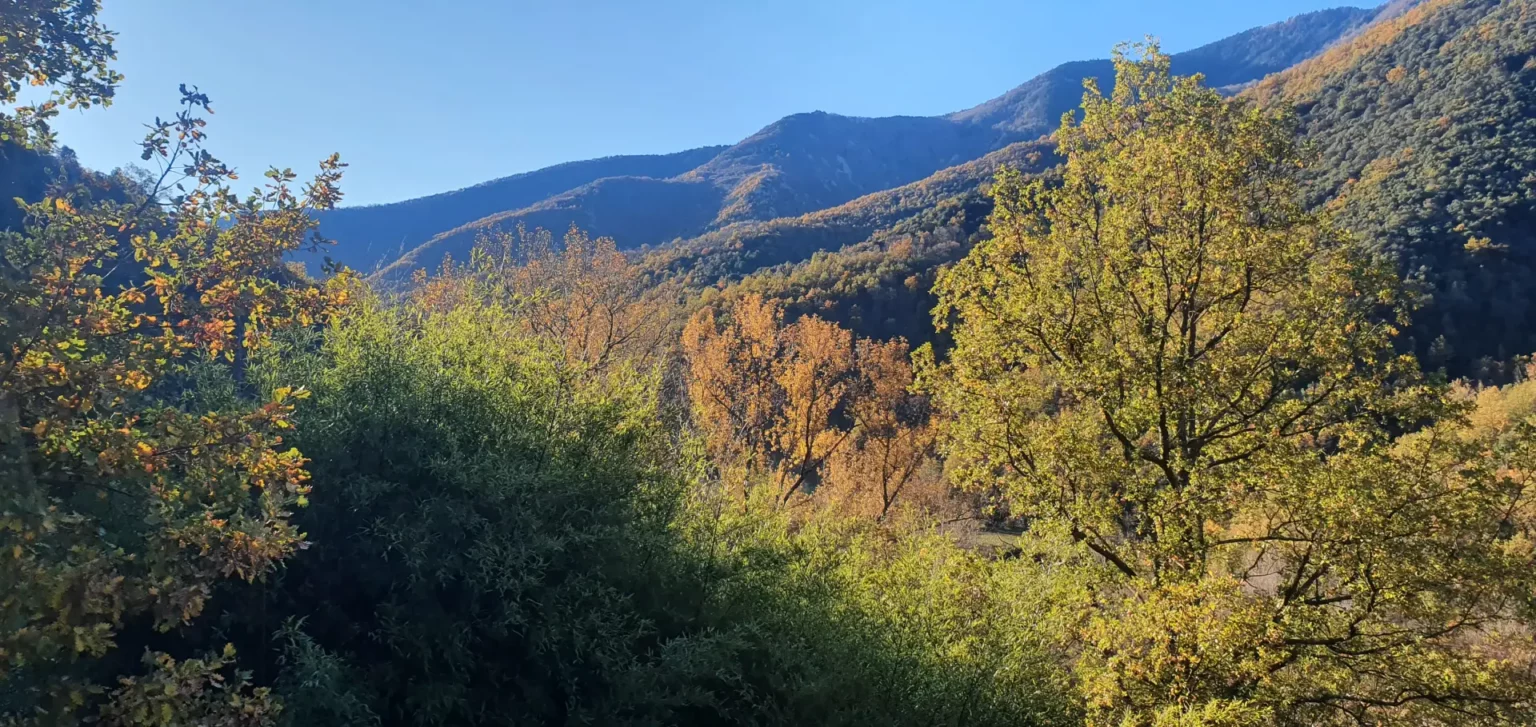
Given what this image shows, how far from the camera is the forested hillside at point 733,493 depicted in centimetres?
539

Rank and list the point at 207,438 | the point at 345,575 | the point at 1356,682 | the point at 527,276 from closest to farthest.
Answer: the point at 207,438 → the point at 345,575 → the point at 1356,682 → the point at 527,276

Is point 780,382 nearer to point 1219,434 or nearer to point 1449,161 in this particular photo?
point 1219,434

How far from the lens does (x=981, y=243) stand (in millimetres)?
12039

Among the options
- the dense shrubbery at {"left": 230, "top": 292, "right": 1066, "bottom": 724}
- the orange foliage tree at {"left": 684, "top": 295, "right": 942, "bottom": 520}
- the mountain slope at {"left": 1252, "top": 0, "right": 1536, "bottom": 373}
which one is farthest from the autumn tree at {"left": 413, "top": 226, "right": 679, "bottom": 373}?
the mountain slope at {"left": 1252, "top": 0, "right": 1536, "bottom": 373}

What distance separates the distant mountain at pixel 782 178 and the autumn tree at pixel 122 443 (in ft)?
208

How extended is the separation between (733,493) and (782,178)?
123978 mm

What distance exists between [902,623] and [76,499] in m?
9.05

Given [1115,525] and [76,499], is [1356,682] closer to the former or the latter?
[1115,525]

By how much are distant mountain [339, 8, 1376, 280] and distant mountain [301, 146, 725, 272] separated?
43 cm

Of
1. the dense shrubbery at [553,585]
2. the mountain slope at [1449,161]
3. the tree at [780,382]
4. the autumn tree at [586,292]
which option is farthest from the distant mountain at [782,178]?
the dense shrubbery at [553,585]

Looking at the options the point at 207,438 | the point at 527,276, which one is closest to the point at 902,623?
the point at 207,438

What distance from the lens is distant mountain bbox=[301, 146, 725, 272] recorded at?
9456 centimetres

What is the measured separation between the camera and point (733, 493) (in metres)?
12.5

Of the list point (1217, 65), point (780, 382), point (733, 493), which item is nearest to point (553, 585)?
point (733, 493)
